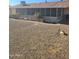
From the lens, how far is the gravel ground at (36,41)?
2293 mm

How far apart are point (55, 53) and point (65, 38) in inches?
8.3

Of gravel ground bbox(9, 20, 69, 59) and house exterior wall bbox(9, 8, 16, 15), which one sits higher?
house exterior wall bbox(9, 8, 16, 15)

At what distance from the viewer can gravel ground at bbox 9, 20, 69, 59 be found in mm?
2293

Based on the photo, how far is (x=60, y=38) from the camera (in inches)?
92.4

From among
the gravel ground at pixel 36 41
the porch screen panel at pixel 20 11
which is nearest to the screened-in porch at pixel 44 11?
the porch screen panel at pixel 20 11

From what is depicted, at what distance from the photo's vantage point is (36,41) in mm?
2322

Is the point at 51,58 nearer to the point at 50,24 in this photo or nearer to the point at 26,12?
the point at 50,24

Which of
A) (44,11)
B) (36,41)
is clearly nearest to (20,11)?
(44,11)

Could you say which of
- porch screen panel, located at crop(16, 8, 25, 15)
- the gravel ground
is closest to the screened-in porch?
porch screen panel, located at crop(16, 8, 25, 15)

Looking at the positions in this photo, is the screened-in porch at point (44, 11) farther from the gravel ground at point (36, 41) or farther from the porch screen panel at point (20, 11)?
the gravel ground at point (36, 41)

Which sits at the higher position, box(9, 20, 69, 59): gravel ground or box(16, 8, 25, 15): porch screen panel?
box(16, 8, 25, 15): porch screen panel

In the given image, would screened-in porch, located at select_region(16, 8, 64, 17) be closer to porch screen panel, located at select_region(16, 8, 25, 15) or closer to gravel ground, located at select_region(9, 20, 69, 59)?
porch screen panel, located at select_region(16, 8, 25, 15)

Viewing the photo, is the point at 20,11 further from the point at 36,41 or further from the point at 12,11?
the point at 36,41
